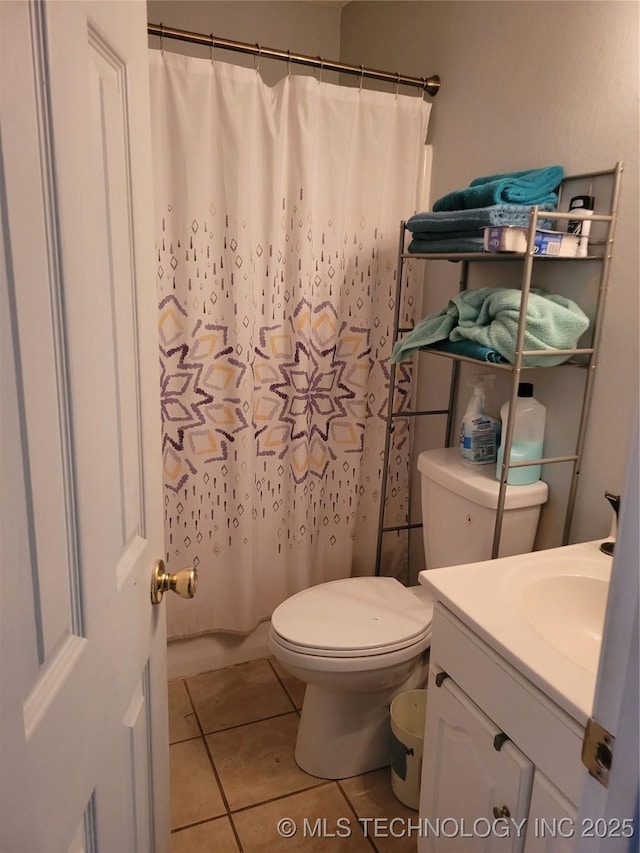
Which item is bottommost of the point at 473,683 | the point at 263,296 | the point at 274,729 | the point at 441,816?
the point at 274,729

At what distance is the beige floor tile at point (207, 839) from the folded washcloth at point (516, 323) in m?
1.40

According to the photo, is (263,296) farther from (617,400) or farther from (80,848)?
(80,848)

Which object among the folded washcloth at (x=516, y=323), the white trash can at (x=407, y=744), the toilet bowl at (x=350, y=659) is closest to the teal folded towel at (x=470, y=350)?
the folded washcloth at (x=516, y=323)

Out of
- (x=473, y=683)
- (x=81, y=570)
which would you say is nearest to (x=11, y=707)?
(x=81, y=570)

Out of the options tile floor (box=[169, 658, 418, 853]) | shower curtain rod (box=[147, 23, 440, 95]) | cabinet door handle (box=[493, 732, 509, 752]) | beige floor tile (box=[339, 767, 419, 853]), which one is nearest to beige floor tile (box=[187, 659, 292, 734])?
tile floor (box=[169, 658, 418, 853])

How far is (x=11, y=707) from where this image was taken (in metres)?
0.50

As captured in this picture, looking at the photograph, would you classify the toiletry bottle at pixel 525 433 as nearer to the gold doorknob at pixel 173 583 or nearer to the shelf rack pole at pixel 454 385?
the shelf rack pole at pixel 454 385

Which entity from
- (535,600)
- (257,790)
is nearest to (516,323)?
(535,600)

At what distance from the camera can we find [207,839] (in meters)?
1.59

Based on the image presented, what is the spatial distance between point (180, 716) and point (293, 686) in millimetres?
399

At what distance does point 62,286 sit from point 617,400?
1277 mm

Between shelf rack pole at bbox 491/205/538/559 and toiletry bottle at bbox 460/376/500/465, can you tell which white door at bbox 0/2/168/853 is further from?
toiletry bottle at bbox 460/376/500/465

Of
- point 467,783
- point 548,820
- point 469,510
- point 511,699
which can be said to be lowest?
point 467,783

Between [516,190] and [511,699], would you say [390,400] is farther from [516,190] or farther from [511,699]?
[511,699]
